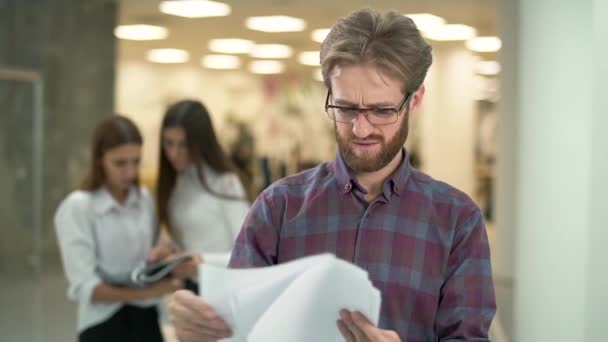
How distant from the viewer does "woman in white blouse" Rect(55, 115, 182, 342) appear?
143 inches

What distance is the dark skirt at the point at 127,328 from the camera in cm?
365

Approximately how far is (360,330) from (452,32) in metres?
13.8

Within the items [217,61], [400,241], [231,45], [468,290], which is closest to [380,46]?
[400,241]

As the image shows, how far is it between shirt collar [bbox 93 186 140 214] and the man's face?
7.00 feet

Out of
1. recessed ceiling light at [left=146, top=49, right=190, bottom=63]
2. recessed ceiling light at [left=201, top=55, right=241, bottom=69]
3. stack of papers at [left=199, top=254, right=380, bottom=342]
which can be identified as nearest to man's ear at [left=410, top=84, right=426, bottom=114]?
stack of papers at [left=199, top=254, right=380, bottom=342]

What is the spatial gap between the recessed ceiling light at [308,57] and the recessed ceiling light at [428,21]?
185 inches

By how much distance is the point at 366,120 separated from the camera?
180 cm

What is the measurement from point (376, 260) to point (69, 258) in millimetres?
2171

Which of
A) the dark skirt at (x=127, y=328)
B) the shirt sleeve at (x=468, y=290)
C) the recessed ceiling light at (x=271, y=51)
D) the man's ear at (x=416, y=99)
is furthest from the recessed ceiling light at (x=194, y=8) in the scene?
the shirt sleeve at (x=468, y=290)

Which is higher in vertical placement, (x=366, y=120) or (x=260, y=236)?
(x=366, y=120)

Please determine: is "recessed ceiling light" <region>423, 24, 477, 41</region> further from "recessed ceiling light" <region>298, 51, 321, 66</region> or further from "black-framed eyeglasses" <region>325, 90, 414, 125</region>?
"black-framed eyeglasses" <region>325, 90, 414, 125</region>

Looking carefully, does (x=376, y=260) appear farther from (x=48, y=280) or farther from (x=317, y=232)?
(x=48, y=280)

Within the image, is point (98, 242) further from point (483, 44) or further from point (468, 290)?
point (483, 44)

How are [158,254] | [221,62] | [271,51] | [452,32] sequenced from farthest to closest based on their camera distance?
[221,62]
[271,51]
[452,32]
[158,254]
